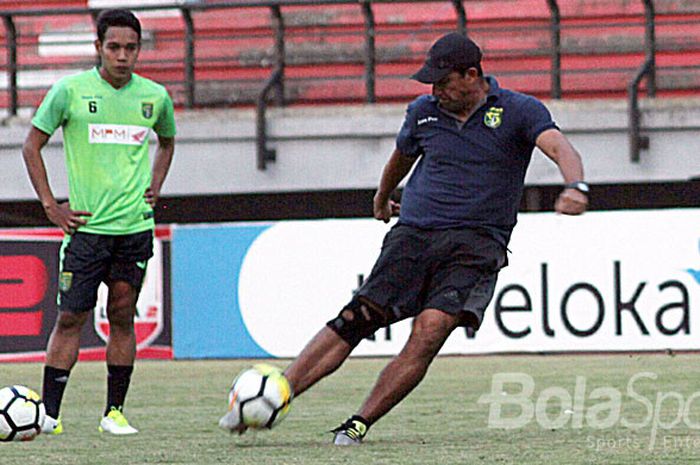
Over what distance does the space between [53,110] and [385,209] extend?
162 cm

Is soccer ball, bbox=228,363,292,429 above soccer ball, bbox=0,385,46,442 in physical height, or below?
above

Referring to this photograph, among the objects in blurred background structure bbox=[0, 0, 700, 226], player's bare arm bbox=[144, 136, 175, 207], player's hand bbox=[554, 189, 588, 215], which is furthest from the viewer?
blurred background structure bbox=[0, 0, 700, 226]

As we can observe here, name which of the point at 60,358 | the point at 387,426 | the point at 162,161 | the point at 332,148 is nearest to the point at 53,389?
the point at 60,358

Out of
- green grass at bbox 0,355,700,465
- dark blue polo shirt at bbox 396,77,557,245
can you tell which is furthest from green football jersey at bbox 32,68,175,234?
dark blue polo shirt at bbox 396,77,557,245

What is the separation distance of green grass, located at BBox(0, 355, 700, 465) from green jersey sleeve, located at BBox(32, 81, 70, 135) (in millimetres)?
1418

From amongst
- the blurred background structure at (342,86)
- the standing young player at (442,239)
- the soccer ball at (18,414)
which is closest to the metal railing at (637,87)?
the blurred background structure at (342,86)

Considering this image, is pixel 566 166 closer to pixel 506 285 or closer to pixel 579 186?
pixel 579 186

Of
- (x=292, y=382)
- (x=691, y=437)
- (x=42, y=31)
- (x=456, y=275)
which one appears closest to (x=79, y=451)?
(x=292, y=382)

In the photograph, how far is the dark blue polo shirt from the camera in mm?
6691

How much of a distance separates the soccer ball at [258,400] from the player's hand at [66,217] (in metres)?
1.59

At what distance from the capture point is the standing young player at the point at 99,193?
7531mm

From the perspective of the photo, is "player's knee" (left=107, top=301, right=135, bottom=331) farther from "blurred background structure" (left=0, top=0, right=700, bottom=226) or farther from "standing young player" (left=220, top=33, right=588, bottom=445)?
"blurred background structure" (left=0, top=0, right=700, bottom=226)

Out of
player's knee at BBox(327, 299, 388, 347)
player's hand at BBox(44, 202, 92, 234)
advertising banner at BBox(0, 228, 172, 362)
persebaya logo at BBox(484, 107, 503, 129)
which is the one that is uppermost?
persebaya logo at BBox(484, 107, 503, 129)

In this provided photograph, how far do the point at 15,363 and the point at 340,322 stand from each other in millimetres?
7753
